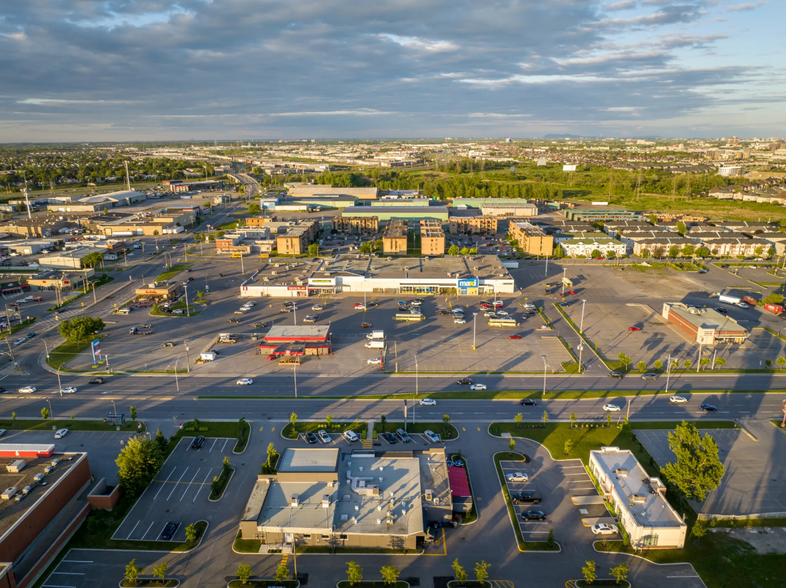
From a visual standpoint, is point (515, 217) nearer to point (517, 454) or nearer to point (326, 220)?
point (326, 220)

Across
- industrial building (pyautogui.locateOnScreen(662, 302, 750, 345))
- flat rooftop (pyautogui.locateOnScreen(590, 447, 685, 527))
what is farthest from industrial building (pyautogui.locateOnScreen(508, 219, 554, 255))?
flat rooftop (pyautogui.locateOnScreen(590, 447, 685, 527))

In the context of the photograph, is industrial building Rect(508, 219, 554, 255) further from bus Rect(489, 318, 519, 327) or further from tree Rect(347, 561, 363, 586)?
tree Rect(347, 561, 363, 586)

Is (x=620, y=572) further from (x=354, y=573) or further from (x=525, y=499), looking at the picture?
(x=354, y=573)

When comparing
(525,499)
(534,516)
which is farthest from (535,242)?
(534,516)

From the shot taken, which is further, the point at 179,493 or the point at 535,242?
the point at 535,242

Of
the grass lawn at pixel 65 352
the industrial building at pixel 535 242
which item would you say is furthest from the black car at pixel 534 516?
the industrial building at pixel 535 242

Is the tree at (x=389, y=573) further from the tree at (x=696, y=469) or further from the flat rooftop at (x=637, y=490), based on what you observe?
the tree at (x=696, y=469)
